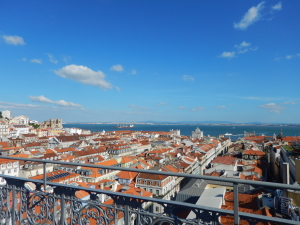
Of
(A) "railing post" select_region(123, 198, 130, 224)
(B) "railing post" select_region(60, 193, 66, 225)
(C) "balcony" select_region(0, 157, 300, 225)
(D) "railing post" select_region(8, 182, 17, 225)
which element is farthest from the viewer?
(D) "railing post" select_region(8, 182, 17, 225)

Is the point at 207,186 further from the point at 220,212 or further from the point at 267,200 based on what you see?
the point at 220,212

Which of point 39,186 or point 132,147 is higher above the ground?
point 39,186

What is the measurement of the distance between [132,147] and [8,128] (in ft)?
142

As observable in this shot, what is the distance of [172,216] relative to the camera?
1765 millimetres

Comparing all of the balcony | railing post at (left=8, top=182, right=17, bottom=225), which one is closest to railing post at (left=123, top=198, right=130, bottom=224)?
the balcony

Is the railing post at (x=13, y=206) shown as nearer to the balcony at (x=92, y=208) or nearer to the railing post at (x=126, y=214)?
the balcony at (x=92, y=208)

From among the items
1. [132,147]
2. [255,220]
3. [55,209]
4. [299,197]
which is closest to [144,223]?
[255,220]

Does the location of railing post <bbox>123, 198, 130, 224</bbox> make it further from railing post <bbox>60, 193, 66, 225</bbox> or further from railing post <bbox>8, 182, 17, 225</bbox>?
railing post <bbox>8, 182, 17, 225</bbox>

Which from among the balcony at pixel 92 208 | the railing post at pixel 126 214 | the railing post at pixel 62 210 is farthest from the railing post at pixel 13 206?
the railing post at pixel 126 214

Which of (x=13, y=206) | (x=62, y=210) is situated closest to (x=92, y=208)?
(x=62, y=210)

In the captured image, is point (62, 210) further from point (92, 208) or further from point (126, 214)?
point (126, 214)

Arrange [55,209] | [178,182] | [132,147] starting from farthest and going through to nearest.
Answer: [132,147] → [178,182] → [55,209]

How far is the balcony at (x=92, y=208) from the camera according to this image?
159 centimetres

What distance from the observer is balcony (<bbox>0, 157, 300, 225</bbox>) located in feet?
5.23
